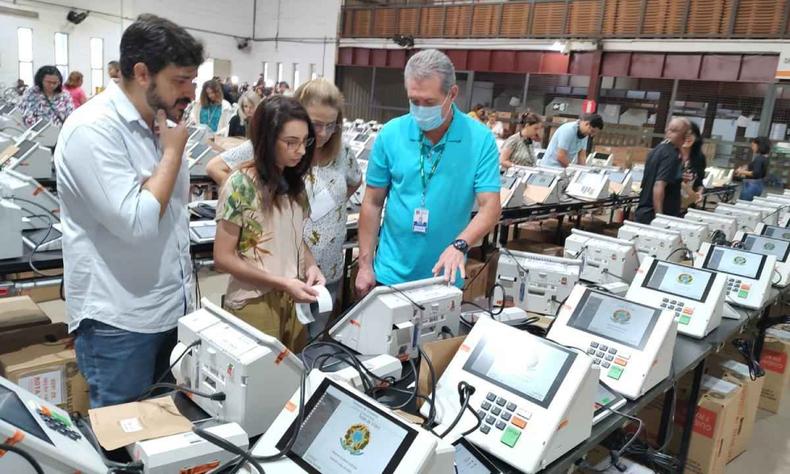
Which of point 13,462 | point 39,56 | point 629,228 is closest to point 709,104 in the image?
point 629,228

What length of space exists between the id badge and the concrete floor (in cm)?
193

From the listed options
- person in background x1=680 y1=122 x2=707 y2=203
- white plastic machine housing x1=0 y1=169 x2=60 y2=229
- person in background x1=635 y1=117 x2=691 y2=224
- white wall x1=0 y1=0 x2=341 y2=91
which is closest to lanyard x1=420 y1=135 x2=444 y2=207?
white plastic machine housing x1=0 y1=169 x2=60 y2=229

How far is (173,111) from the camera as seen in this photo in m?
1.32

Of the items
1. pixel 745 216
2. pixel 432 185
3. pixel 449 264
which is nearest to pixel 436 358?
pixel 449 264

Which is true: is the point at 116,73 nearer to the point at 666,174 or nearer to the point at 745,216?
the point at 666,174

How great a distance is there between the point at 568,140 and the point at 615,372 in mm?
4103

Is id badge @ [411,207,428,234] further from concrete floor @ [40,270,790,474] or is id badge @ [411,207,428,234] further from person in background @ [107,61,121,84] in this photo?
concrete floor @ [40,270,790,474]

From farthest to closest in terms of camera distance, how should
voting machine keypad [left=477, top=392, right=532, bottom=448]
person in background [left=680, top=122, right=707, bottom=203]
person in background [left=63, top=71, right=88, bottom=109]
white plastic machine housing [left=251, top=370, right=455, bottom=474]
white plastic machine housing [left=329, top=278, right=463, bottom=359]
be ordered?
person in background [left=63, top=71, right=88, bottom=109] → person in background [left=680, top=122, right=707, bottom=203] → white plastic machine housing [left=329, top=278, right=463, bottom=359] → voting machine keypad [left=477, top=392, right=532, bottom=448] → white plastic machine housing [left=251, top=370, right=455, bottom=474]

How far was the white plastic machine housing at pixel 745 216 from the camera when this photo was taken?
423 centimetres

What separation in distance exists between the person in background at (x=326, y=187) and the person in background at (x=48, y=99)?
4.40 metres

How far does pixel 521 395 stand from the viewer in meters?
1.26

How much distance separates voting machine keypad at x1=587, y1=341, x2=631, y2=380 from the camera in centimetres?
165

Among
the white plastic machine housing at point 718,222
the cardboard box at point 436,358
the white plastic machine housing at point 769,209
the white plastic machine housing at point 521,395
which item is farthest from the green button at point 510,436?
the white plastic machine housing at point 769,209

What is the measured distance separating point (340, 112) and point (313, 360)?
94 centimetres
